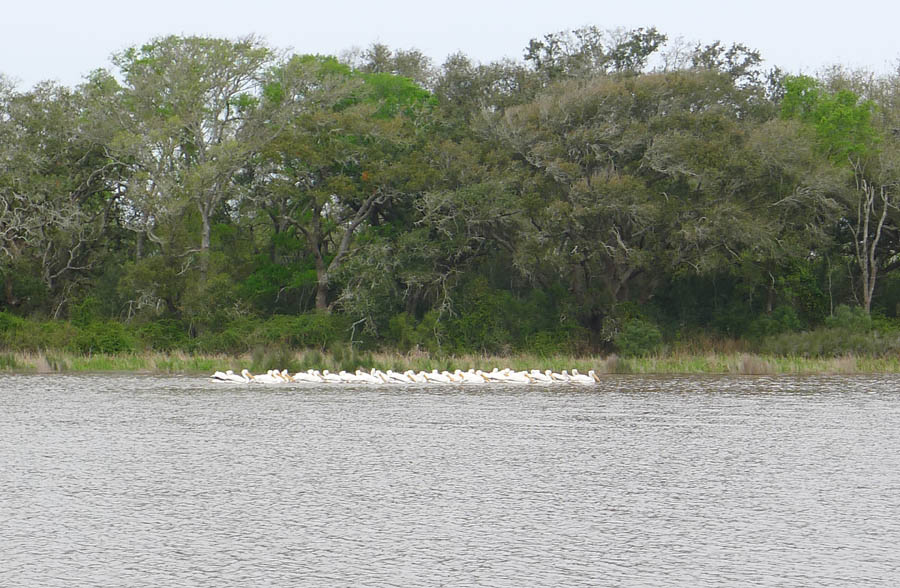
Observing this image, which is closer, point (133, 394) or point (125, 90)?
point (133, 394)

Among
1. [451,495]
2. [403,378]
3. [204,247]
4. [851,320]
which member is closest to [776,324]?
[851,320]

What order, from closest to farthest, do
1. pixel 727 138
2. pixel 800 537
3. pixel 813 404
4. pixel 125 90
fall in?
pixel 800 537, pixel 813 404, pixel 727 138, pixel 125 90

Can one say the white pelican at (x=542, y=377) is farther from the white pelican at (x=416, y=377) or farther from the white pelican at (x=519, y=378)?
the white pelican at (x=416, y=377)

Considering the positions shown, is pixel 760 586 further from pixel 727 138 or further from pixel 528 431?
pixel 727 138

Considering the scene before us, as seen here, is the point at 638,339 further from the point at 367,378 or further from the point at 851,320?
the point at 367,378

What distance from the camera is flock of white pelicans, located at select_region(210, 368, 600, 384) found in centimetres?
3934

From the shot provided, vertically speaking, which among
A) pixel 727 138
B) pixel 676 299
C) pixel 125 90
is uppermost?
pixel 125 90

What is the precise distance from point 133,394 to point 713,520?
22650 mm

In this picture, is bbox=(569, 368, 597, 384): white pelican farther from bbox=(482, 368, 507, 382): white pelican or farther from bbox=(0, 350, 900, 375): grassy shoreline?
bbox=(0, 350, 900, 375): grassy shoreline

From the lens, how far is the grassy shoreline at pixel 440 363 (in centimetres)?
4416

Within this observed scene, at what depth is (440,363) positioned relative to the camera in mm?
45781

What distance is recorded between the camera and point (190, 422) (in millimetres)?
26719

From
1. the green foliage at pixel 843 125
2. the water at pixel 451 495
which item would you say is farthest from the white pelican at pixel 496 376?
the green foliage at pixel 843 125

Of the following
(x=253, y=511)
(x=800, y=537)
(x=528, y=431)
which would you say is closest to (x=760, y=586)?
(x=800, y=537)
